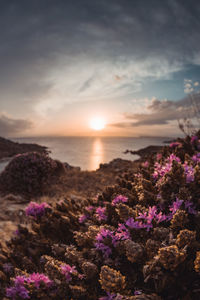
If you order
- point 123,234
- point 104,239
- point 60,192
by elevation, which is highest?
point 123,234

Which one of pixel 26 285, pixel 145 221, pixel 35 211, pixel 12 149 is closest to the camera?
pixel 26 285

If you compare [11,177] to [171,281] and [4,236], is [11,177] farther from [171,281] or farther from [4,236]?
[171,281]

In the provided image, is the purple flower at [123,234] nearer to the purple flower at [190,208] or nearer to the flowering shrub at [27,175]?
the purple flower at [190,208]

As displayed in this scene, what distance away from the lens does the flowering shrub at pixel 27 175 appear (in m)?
7.88

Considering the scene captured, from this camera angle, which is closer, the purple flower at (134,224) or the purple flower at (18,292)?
the purple flower at (18,292)

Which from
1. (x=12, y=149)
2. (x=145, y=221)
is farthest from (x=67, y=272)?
(x=12, y=149)

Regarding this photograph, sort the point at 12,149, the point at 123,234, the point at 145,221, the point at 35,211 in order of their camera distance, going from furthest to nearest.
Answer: the point at 12,149 → the point at 35,211 → the point at 145,221 → the point at 123,234

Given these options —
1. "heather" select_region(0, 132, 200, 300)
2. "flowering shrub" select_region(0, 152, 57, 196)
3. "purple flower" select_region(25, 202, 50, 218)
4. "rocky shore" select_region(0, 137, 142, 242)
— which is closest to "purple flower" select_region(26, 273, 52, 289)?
"heather" select_region(0, 132, 200, 300)

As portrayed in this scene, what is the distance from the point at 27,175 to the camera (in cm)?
791

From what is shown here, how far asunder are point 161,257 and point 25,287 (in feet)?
4.36

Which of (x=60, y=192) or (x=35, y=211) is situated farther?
(x=60, y=192)

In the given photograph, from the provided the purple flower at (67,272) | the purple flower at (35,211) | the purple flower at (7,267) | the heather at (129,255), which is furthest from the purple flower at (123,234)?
the purple flower at (35,211)

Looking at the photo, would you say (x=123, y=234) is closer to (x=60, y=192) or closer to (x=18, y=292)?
(x=18, y=292)

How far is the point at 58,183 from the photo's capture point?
908 cm
